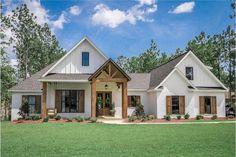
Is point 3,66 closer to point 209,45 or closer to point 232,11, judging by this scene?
point 232,11

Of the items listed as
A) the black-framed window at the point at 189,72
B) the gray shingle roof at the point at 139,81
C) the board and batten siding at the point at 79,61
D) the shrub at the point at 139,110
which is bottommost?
the shrub at the point at 139,110

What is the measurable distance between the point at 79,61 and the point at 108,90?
375 cm

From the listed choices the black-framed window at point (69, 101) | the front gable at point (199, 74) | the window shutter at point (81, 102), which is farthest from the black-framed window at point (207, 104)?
the black-framed window at point (69, 101)

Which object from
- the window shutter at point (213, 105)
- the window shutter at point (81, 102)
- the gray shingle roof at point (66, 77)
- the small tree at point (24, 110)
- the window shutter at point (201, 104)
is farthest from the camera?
the window shutter at point (213, 105)

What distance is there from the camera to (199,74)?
88.2ft

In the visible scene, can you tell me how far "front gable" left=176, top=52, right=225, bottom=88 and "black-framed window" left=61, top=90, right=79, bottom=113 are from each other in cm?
1034

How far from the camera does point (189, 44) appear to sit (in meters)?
45.2

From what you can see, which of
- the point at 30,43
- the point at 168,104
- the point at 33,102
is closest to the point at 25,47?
the point at 30,43

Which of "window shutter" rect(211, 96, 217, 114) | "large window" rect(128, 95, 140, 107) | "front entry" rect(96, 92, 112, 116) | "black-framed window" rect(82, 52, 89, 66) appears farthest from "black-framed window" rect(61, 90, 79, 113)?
"window shutter" rect(211, 96, 217, 114)

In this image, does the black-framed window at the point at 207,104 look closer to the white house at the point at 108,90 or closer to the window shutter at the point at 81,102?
the white house at the point at 108,90

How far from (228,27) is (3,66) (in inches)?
1186

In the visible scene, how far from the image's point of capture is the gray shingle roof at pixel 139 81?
2727 cm

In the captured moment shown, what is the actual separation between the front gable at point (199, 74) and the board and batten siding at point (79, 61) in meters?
7.95

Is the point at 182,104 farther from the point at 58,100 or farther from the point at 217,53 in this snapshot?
the point at 217,53
